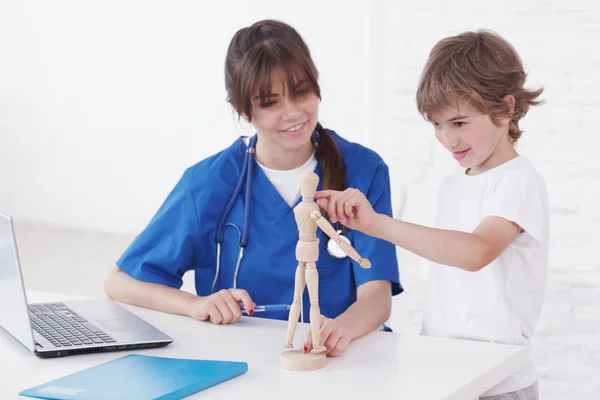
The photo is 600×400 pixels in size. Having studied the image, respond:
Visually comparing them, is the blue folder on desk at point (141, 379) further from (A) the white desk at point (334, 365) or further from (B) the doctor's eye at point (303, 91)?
(B) the doctor's eye at point (303, 91)

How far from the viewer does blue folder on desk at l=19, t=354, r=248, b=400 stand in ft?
3.89

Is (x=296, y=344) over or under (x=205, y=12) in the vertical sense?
under

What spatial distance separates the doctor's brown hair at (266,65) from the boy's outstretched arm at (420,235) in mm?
337

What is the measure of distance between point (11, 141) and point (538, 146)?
365 cm

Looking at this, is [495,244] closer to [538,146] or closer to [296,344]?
[296,344]

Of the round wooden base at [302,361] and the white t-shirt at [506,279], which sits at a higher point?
the white t-shirt at [506,279]

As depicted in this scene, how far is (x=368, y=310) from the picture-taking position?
1604 mm

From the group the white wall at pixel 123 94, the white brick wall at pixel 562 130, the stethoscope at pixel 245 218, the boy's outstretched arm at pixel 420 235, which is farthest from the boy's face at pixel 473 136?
the white wall at pixel 123 94

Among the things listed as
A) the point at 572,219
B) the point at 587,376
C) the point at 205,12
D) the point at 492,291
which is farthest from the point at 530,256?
the point at 205,12

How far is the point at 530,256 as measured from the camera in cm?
160

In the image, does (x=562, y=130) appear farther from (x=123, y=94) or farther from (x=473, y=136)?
(x=123, y=94)

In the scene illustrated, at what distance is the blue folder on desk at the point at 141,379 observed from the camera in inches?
46.7

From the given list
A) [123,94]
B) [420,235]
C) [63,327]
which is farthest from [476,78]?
[123,94]

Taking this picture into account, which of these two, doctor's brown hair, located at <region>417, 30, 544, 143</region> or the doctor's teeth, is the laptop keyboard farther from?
doctor's brown hair, located at <region>417, 30, 544, 143</region>
